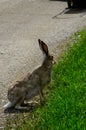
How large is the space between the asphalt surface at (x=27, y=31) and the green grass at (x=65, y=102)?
0.53 meters

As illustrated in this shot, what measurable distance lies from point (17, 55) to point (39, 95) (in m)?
3.70

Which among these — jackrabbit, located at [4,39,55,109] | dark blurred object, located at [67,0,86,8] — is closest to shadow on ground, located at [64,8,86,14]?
dark blurred object, located at [67,0,86,8]

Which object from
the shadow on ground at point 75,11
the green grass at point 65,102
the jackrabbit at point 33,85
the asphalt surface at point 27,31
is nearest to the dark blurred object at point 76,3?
the asphalt surface at point 27,31

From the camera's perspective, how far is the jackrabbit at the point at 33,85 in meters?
6.40

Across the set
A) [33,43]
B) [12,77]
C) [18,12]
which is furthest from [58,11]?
[12,77]

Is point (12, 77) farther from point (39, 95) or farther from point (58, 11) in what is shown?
point (58, 11)

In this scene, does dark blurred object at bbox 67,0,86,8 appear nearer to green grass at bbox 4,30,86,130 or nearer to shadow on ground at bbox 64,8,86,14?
shadow on ground at bbox 64,8,86,14

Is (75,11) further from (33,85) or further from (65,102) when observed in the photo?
(65,102)

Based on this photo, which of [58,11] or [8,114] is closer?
[8,114]

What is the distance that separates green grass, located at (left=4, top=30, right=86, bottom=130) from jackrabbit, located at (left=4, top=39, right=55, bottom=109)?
0.24 m

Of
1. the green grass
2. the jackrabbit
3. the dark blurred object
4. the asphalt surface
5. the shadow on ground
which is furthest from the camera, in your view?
the dark blurred object

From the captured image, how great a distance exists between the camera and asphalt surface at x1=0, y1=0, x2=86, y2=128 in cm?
893

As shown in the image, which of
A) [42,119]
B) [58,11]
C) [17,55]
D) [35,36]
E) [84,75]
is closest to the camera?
[42,119]

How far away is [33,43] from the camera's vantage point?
11.3m
